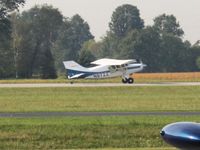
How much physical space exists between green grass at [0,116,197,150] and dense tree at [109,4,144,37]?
151966 millimetres

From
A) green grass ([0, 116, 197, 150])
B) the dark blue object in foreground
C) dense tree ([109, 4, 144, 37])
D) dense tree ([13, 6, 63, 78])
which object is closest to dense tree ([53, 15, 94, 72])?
dense tree ([13, 6, 63, 78])

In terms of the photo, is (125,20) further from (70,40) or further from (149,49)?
(149,49)

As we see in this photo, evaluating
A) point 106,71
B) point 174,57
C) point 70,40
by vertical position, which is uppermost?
point 70,40

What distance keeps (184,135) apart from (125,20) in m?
170

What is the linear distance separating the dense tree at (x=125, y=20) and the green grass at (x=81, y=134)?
499 ft

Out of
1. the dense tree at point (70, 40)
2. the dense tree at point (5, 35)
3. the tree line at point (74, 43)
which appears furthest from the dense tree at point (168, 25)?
the dense tree at point (5, 35)

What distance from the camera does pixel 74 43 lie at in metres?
173

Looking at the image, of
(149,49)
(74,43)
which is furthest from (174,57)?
(74,43)

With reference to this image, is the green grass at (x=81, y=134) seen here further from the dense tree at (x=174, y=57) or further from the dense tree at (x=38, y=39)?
the dense tree at (x=174, y=57)

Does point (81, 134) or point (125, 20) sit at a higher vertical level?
point (125, 20)

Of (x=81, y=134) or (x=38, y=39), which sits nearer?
(x=81, y=134)

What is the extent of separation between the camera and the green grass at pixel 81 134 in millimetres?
16406

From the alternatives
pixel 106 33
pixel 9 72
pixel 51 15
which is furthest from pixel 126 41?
pixel 9 72

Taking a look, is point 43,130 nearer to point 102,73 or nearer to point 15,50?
point 102,73
